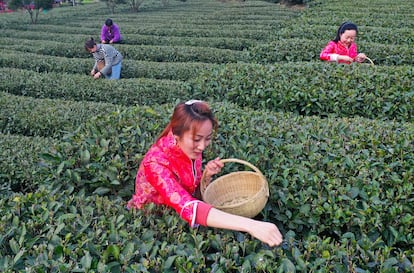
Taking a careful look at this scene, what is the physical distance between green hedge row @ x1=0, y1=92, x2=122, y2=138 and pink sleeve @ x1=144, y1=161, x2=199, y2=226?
3661 millimetres

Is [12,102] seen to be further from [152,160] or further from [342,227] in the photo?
[342,227]

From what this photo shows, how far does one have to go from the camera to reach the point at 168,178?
2.79 meters

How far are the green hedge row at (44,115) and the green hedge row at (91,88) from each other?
1171 millimetres

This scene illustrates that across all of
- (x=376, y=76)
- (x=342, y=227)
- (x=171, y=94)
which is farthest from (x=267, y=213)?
(x=171, y=94)

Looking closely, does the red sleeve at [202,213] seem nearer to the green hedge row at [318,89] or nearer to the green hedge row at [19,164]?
the green hedge row at [19,164]

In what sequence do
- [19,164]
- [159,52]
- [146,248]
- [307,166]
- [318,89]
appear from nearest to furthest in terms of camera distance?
[146,248] < [307,166] < [19,164] < [318,89] < [159,52]

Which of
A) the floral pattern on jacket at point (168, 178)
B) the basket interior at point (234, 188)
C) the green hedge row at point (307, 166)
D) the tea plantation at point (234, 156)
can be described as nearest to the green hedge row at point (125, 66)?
the tea plantation at point (234, 156)

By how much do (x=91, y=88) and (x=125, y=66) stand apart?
6.38 ft

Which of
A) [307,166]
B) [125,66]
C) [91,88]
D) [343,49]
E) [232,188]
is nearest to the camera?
[232,188]

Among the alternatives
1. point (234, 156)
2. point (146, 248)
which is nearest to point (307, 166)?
point (234, 156)

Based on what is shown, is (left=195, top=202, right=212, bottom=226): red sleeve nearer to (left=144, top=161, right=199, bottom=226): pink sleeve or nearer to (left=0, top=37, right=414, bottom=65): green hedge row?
(left=144, top=161, right=199, bottom=226): pink sleeve

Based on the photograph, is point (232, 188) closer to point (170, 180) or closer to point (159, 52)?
point (170, 180)

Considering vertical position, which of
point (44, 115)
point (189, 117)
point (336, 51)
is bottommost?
point (44, 115)

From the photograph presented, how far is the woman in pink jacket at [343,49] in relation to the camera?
6927 mm
